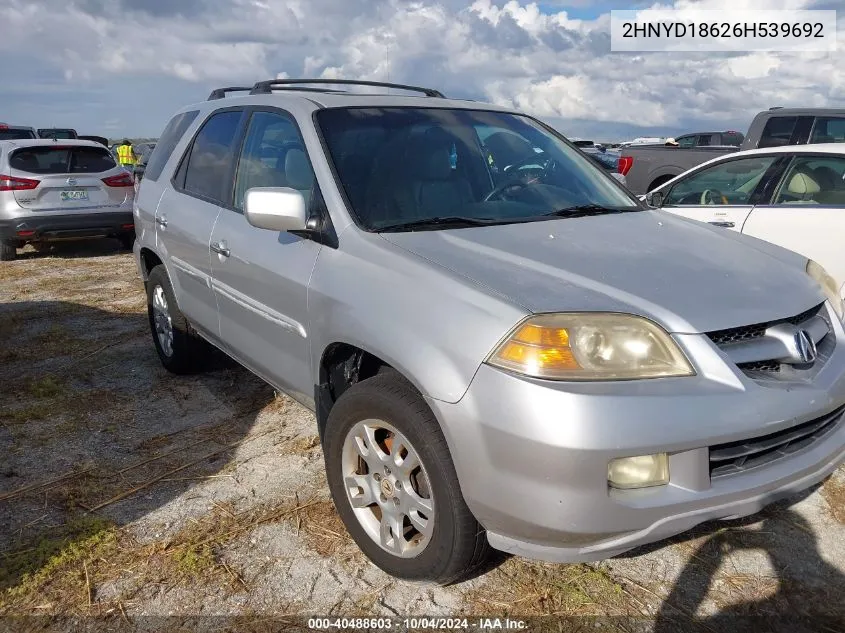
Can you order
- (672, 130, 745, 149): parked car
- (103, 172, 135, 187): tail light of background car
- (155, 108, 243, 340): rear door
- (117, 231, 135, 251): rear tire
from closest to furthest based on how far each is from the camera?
1. (155, 108, 243, 340): rear door
2. (103, 172, 135, 187): tail light of background car
3. (117, 231, 135, 251): rear tire
4. (672, 130, 745, 149): parked car

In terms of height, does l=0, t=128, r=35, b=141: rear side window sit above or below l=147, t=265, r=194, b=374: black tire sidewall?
above

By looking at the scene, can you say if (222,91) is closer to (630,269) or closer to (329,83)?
(329,83)

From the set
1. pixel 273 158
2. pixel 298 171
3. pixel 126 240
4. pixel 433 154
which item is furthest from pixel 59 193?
pixel 433 154

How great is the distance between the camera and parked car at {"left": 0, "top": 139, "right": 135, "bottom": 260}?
9.18m

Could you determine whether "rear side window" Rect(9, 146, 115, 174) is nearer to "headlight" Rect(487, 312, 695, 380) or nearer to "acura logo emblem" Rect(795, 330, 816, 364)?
"headlight" Rect(487, 312, 695, 380)

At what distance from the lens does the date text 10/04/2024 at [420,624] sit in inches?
94.0

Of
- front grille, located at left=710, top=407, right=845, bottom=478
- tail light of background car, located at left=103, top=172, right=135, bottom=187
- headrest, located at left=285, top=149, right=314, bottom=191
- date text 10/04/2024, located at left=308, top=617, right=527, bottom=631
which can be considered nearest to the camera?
front grille, located at left=710, top=407, right=845, bottom=478

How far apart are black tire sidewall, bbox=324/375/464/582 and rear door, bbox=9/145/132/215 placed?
323 inches

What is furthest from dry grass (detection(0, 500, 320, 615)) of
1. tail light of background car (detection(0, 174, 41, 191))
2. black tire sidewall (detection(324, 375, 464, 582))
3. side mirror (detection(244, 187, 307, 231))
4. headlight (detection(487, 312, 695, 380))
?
tail light of background car (detection(0, 174, 41, 191))

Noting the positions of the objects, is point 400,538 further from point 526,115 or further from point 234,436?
point 526,115

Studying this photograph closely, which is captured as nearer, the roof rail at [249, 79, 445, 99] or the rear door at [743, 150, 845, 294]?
the roof rail at [249, 79, 445, 99]

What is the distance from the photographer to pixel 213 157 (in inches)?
156

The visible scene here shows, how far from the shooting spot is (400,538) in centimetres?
254

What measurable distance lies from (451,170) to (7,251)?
8906 millimetres
